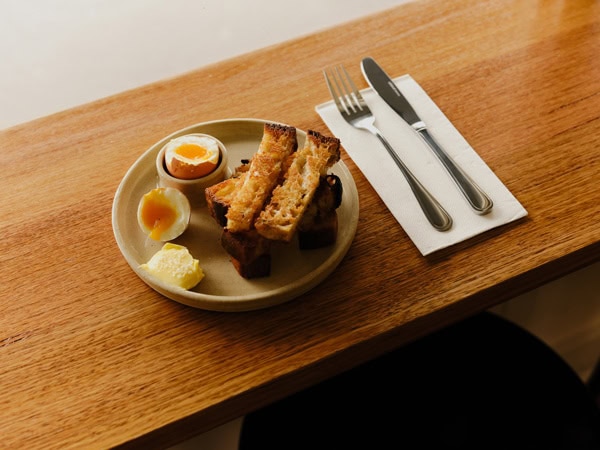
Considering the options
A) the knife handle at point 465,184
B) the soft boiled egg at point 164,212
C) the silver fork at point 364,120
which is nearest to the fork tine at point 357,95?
the silver fork at point 364,120

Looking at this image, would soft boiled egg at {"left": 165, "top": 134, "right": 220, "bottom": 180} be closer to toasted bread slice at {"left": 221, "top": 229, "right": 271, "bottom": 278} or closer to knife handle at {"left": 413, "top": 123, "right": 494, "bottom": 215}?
toasted bread slice at {"left": 221, "top": 229, "right": 271, "bottom": 278}

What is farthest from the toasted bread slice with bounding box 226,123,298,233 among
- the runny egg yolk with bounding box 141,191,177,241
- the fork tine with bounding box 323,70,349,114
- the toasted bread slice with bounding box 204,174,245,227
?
the fork tine with bounding box 323,70,349,114

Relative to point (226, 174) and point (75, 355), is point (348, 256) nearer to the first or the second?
point (226, 174)

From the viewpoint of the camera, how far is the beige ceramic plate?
0.86 metres

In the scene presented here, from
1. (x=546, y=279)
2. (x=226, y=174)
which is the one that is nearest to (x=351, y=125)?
(x=226, y=174)

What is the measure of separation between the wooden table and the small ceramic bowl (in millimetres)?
132

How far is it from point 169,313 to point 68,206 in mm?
277

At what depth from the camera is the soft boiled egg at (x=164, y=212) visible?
Answer: 921mm

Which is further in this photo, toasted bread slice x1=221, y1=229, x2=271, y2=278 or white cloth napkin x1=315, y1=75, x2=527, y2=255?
white cloth napkin x1=315, y1=75, x2=527, y2=255

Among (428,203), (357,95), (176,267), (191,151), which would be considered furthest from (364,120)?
(176,267)

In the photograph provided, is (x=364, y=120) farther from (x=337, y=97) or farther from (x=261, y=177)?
(x=261, y=177)

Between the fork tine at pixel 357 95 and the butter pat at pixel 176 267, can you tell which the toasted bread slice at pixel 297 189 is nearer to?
the butter pat at pixel 176 267

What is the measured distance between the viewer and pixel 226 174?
98 cm

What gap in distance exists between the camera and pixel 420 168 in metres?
1.04
